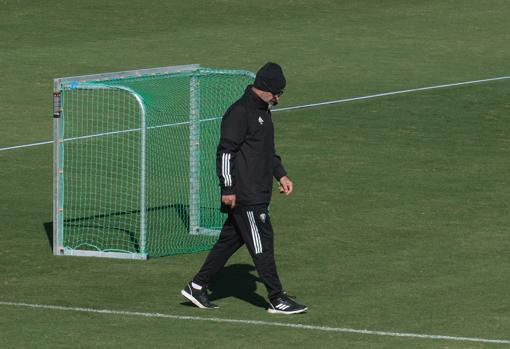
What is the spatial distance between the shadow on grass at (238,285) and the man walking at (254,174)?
0.52 m

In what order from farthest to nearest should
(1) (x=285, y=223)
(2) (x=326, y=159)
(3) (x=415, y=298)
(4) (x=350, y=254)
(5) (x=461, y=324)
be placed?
(2) (x=326, y=159) < (1) (x=285, y=223) < (4) (x=350, y=254) < (3) (x=415, y=298) < (5) (x=461, y=324)

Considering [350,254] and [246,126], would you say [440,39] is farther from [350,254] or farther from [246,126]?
[246,126]

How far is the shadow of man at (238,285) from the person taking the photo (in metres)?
13.5

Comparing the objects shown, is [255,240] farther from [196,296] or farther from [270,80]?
[270,80]

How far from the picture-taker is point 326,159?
21.2 m

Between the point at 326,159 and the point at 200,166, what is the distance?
174 inches

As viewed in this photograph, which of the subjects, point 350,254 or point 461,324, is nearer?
point 461,324

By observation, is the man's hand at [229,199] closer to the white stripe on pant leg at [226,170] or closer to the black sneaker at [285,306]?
the white stripe on pant leg at [226,170]

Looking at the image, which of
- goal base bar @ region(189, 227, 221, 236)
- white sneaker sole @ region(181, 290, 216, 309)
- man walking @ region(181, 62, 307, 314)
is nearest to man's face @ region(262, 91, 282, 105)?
man walking @ region(181, 62, 307, 314)

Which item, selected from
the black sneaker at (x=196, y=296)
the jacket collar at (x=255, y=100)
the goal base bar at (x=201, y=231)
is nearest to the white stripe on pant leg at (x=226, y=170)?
the jacket collar at (x=255, y=100)

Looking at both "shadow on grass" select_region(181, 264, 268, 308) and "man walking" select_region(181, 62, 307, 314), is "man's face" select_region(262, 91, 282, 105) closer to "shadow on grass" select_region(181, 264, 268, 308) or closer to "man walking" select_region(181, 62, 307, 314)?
→ "man walking" select_region(181, 62, 307, 314)

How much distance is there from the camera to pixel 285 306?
1269 centimetres

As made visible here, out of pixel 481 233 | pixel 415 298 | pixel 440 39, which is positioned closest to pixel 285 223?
pixel 481 233

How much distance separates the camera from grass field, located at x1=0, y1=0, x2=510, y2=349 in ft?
41.0
